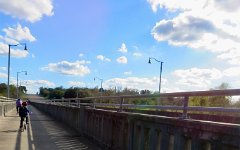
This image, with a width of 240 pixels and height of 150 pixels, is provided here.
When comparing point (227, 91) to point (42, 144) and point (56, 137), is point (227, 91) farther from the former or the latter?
point (56, 137)

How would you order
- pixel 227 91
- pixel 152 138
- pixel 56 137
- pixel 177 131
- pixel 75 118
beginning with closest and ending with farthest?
pixel 227 91 → pixel 177 131 → pixel 152 138 → pixel 56 137 → pixel 75 118

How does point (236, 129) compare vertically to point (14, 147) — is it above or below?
above

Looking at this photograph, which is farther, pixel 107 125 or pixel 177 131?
pixel 107 125

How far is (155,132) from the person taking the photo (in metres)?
9.87

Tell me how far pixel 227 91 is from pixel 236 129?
77 centimetres

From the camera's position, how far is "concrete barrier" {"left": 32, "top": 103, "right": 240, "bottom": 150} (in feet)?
22.5

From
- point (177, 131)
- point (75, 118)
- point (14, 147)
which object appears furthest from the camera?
point (75, 118)

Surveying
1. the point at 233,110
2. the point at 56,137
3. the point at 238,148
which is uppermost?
the point at 233,110

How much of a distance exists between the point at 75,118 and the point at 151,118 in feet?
42.5

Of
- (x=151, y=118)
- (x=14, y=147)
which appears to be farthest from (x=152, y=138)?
(x=14, y=147)

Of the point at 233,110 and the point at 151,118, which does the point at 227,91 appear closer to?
the point at 233,110

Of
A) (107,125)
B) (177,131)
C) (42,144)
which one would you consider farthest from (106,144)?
(177,131)

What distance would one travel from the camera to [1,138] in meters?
16.8

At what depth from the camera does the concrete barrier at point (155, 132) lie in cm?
687
